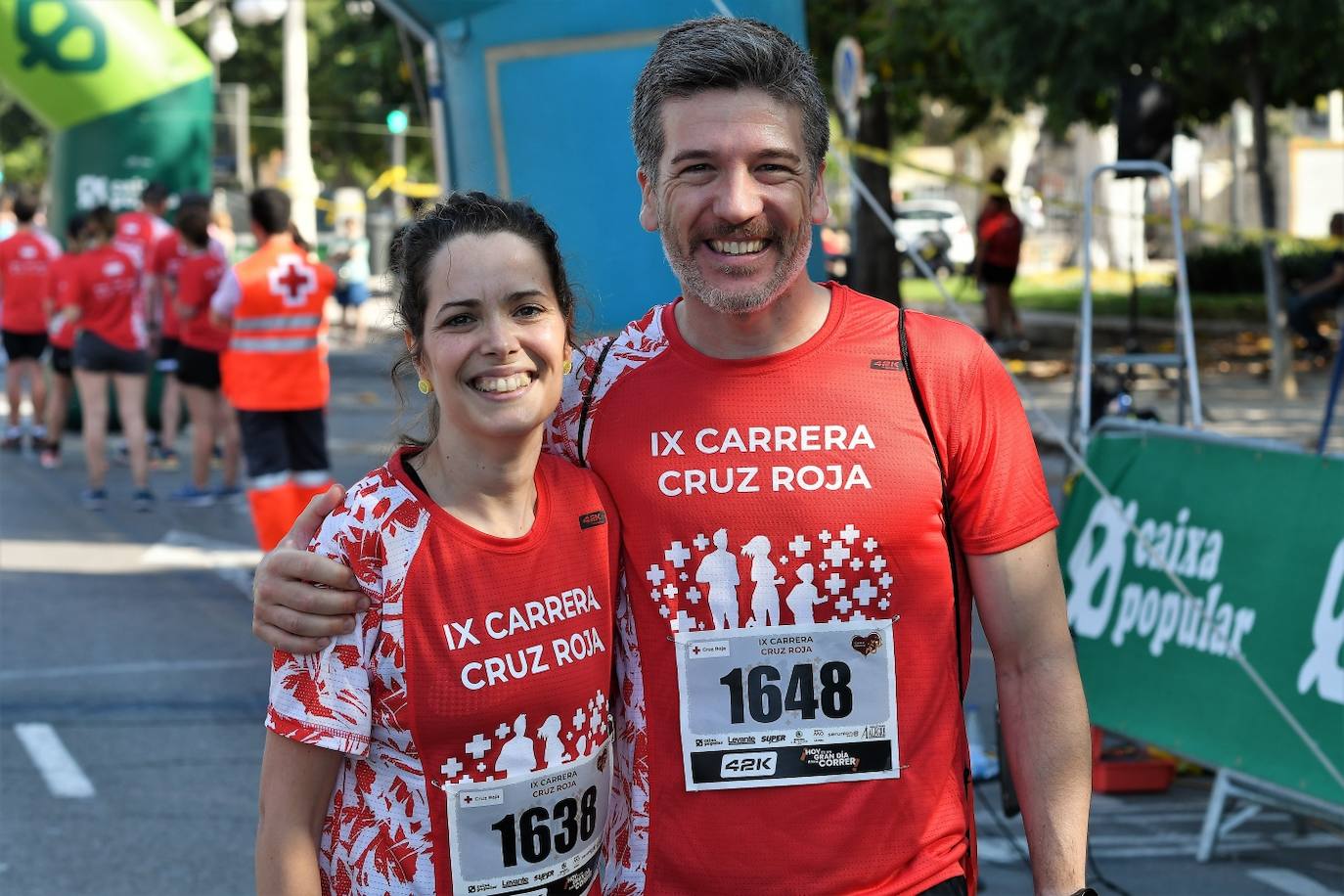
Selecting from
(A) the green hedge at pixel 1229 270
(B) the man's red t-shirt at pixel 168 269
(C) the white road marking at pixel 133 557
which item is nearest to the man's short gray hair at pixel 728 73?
(C) the white road marking at pixel 133 557

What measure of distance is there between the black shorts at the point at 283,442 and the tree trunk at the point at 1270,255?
10.2 m

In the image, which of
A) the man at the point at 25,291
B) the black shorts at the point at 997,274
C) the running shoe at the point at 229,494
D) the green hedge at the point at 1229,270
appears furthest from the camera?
the green hedge at the point at 1229,270

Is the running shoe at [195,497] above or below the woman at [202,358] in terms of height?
below

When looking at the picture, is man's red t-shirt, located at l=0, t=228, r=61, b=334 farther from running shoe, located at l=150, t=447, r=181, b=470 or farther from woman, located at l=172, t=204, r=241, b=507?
woman, located at l=172, t=204, r=241, b=507

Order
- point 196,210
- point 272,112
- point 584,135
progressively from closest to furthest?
point 584,135 → point 196,210 → point 272,112

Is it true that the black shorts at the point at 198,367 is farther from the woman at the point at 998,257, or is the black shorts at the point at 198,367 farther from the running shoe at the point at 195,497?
the woman at the point at 998,257

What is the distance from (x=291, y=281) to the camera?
9375 mm

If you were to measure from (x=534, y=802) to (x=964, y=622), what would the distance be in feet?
2.27

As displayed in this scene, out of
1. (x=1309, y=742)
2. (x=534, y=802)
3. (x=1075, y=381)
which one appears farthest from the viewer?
(x=1075, y=381)

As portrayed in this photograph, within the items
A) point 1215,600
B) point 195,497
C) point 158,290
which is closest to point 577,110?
point 1215,600

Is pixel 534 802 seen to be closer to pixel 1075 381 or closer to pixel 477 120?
pixel 1075 381

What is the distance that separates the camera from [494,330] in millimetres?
2553

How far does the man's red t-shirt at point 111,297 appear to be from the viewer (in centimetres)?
1208

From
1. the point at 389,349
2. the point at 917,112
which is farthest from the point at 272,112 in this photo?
the point at 389,349
